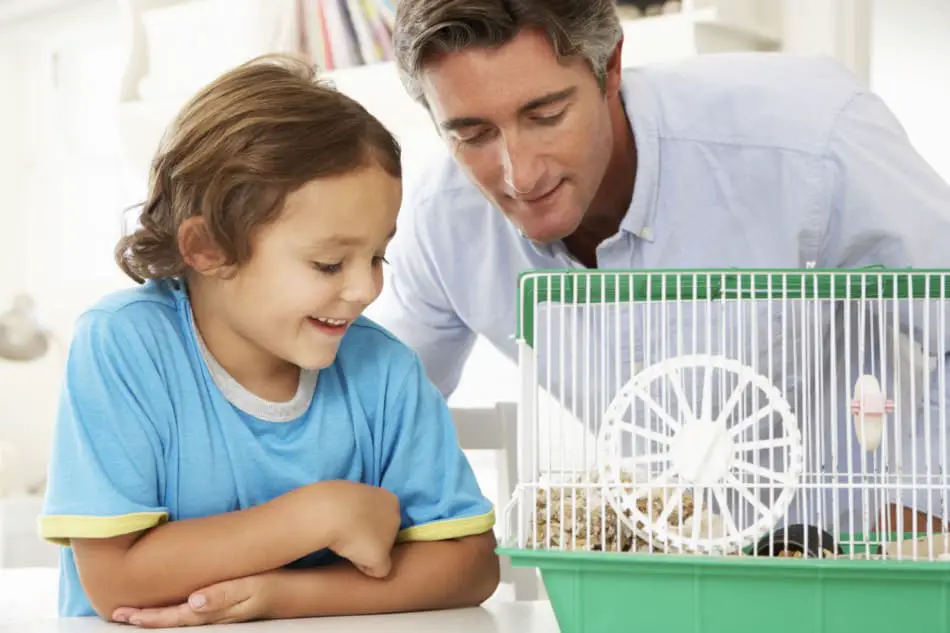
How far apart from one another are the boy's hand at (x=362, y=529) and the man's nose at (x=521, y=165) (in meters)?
0.40

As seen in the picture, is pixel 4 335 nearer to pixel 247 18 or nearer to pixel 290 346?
pixel 247 18

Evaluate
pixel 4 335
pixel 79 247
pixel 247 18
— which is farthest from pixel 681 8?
pixel 79 247

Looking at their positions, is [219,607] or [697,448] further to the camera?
[219,607]

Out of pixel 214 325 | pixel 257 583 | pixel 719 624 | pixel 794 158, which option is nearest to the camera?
pixel 719 624

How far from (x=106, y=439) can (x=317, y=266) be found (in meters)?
0.25

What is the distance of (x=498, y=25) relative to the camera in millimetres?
1229

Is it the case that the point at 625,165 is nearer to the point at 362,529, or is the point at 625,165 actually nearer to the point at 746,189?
the point at 746,189

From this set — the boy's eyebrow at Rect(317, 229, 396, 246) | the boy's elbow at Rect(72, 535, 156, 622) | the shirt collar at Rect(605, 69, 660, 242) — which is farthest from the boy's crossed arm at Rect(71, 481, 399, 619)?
the shirt collar at Rect(605, 69, 660, 242)

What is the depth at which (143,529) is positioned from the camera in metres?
1.04

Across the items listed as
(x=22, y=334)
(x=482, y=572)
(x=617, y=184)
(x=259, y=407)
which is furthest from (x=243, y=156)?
(x=22, y=334)

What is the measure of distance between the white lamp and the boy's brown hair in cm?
213

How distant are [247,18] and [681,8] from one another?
1.06 metres

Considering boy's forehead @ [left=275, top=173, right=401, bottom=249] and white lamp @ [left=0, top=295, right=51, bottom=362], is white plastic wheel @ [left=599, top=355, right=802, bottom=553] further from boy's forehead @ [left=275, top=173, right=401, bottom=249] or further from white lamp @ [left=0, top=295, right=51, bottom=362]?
white lamp @ [left=0, top=295, right=51, bottom=362]

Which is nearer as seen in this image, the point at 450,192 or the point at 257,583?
the point at 257,583
